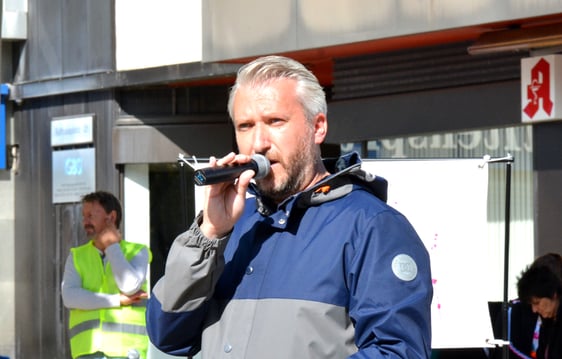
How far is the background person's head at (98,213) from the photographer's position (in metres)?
9.07

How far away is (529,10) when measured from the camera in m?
7.83

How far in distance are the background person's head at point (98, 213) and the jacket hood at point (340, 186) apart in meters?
5.80

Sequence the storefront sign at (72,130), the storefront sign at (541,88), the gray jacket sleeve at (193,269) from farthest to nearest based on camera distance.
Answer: the storefront sign at (72,130) < the storefront sign at (541,88) < the gray jacket sleeve at (193,269)

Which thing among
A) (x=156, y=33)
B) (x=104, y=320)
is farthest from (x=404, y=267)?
(x=156, y=33)

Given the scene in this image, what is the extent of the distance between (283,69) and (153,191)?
10356mm

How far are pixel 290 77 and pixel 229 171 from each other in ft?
1.11

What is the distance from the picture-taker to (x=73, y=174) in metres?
13.8

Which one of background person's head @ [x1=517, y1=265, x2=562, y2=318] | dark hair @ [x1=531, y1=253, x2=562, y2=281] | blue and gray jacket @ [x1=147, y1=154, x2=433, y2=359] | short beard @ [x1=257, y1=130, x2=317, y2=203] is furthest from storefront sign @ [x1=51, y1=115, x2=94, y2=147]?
short beard @ [x1=257, y1=130, x2=317, y2=203]

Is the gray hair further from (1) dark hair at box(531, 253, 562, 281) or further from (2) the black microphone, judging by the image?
(1) dark hair at box(531, 253, 562, 281)

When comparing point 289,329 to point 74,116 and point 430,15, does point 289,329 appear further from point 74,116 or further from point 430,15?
point 74,116

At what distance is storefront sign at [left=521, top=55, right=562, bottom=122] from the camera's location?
836 cm

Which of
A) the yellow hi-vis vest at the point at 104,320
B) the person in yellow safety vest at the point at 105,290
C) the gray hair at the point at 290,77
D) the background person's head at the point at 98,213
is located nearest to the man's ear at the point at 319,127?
the gray hair at the point at 290,77

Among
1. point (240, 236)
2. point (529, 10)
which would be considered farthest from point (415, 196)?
point (240, 236)

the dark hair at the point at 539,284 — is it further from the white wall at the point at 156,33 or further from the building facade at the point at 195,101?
the white wall at the point at 156,33
